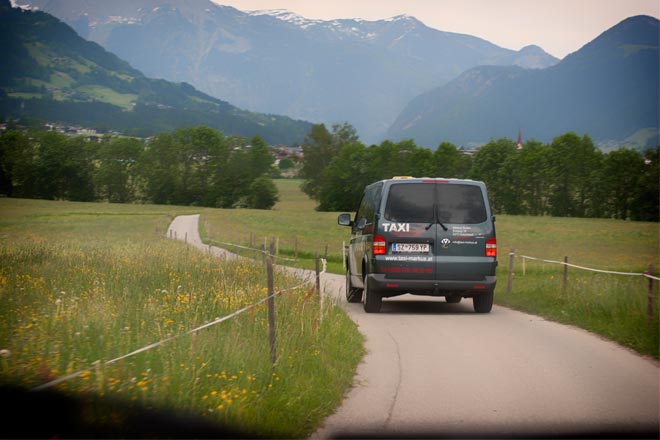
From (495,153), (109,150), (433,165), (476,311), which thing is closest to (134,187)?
(109,150)

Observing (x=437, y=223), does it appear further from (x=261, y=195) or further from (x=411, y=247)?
(x=261, y=195)

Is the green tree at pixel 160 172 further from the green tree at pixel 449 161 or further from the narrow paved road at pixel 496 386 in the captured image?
the narrow paved road at pixel 496 386

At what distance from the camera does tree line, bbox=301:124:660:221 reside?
336ft

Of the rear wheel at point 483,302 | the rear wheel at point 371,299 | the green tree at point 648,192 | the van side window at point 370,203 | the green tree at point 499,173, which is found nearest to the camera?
the van side window at point 370,203

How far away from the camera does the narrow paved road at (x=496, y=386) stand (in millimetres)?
6645

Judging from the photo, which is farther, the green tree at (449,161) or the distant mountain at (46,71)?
the green tree at (449,161)

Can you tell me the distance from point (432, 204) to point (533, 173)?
10098 cm

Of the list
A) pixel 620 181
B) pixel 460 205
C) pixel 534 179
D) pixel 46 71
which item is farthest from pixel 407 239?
pixel 534 179

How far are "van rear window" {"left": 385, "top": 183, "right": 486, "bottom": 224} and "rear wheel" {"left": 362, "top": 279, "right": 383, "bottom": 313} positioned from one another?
1.65 meters

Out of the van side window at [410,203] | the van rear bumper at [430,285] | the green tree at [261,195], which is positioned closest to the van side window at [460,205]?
the van side window at [410,203]

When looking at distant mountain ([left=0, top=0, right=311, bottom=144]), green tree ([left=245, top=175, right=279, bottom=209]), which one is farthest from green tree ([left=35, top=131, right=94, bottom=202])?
green tree ([left=245, top=175, right=279, bottom=209])

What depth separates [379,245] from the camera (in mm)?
14883

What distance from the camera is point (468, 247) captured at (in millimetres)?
14883

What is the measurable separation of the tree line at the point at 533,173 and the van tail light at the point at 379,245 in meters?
87.6
